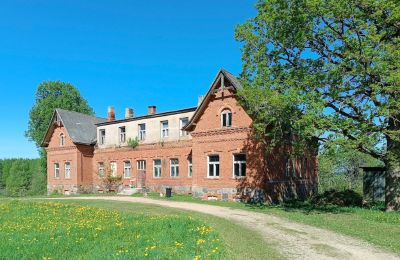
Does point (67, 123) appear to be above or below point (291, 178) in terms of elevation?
above

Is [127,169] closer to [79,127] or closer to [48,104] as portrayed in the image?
[79,127]

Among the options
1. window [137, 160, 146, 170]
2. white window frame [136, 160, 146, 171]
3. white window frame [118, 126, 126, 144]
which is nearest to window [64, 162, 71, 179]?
white window frame [118, 126, 126, 144]

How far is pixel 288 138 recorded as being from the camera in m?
27.8

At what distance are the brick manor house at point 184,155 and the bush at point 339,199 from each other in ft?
9.62

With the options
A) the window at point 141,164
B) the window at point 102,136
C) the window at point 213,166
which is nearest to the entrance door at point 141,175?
the window at point 141,164

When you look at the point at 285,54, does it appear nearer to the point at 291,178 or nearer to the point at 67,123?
the point at 291,178

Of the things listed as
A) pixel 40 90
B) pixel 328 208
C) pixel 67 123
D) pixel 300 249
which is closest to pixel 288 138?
pixel 328 208

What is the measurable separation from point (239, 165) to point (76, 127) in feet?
74.7

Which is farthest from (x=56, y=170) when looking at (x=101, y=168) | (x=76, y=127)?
(x=101, y=168)

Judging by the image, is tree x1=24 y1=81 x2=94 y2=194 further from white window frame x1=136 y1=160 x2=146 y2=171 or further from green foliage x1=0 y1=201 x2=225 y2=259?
green foliage x1=0 y1=201 x2=225 y2=259

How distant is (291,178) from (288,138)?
134 inches

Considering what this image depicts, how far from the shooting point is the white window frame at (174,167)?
107 feet

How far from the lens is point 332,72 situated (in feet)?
54.7

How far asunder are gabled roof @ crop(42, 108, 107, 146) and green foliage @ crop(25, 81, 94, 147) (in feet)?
47.0
